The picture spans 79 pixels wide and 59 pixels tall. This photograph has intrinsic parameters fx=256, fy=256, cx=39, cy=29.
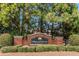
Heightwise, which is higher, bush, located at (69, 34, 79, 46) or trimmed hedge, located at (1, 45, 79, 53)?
bush, located at (69, 34, 79, 46)

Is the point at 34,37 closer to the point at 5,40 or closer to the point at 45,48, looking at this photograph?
the point at 5,40

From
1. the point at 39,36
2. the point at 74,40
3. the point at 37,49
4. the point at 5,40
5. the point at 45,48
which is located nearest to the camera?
the point at 37,49

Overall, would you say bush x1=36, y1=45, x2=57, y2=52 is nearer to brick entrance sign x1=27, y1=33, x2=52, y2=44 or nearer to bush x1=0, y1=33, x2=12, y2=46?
brick entrance sign x1=27, y1=33, x2=52, y2=44

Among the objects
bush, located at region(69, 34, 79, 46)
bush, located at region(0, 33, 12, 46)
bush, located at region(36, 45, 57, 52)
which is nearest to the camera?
bush, located at region(36, 45, 57, 52)

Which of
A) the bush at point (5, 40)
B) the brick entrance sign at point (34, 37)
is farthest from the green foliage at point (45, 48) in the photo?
the bush at point (5, 40)

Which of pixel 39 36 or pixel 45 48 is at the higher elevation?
pixel 39 36

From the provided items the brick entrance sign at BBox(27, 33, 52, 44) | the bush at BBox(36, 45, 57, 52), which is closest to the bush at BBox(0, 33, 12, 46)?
the brick entrance sign at BBox(27, 33, 52, 44)

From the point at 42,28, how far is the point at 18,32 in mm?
2278

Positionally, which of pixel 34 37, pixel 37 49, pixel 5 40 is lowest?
pixel 37 49

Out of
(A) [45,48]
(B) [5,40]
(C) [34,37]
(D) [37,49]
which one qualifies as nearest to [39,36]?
(C) [34,37]

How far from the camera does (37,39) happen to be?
21.3 metres

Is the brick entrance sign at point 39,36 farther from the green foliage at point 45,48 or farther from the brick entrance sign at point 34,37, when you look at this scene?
the green foliage at point 45,48

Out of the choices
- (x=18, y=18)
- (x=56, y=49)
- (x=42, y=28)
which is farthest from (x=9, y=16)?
(x=56, y=49)

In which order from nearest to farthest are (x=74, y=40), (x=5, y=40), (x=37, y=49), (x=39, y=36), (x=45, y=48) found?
(x=37, y=49)
(x=45, y=48)
(x=74, y=40)
(x=5, y=40)
(x=39, y=36)
